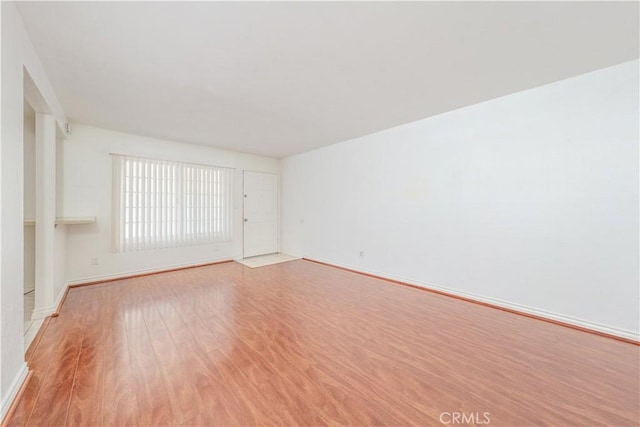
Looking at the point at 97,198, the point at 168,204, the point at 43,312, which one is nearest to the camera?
the point at 43,312

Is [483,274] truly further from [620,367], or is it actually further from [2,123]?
[2,123]

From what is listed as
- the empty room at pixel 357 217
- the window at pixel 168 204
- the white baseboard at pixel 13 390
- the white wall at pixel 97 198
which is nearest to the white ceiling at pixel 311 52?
the empty room at pixel 357 217

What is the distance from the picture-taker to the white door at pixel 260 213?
583 cm

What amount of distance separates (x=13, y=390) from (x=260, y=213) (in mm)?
4727

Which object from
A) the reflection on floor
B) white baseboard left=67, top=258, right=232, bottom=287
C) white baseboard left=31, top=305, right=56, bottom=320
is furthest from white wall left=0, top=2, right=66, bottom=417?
the reflection on floor

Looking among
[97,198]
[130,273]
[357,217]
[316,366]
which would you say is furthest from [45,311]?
[357,217]

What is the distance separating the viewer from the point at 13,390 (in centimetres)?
151

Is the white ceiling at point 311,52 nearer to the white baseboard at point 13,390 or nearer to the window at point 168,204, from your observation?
the window at point 168,204

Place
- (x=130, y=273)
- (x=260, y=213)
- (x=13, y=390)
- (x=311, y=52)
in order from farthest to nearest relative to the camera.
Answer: (x=260, y=213), (x=130, y=273), (x=311, y=52), (x=13, y=390)

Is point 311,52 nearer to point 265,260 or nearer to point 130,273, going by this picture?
point 265,260

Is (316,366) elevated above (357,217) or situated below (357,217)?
below

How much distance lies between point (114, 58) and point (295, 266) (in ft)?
13.1

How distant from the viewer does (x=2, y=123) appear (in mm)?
1409

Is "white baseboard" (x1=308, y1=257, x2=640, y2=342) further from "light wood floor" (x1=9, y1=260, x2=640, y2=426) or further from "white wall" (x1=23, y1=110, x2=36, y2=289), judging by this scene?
"white wall" (x1=23, y1=110, x2=36, y2=289)
